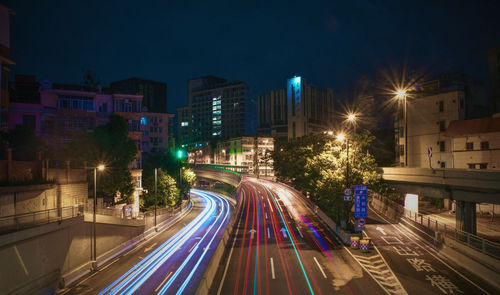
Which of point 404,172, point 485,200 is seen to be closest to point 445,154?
point 404,172

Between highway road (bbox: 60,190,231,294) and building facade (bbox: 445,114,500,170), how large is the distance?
38.9 metres

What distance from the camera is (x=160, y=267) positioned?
89.9ft

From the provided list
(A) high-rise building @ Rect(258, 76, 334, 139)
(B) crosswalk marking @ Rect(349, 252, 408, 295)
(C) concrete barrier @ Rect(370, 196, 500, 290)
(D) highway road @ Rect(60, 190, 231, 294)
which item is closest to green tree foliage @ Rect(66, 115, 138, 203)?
(D) highway road @ Rect(60, 190, 231, 294)

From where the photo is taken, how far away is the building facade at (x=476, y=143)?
43.1m

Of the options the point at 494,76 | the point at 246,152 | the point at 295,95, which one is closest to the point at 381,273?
the point at 494,76

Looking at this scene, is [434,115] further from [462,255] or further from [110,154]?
[110,154]

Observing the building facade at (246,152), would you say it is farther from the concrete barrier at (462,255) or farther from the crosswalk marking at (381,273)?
the crosswalk marking at (381,273)

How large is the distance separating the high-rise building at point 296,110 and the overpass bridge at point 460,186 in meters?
102

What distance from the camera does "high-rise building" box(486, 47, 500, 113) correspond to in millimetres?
56219

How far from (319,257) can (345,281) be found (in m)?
5.78

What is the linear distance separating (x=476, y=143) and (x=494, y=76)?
69.6 feet

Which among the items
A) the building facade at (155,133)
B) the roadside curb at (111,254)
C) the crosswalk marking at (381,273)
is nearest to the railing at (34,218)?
the roadside curb at (111,254)

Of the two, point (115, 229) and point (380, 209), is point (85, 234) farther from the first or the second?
Result: point (380, 209)

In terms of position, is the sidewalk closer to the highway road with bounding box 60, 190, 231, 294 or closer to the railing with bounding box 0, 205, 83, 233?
the highway road with bounding box 60, 190, 231, 294
